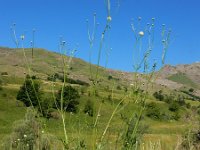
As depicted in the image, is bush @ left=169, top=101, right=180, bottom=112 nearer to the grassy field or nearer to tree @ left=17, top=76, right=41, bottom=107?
the grassy field

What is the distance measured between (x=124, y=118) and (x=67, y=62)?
92cm

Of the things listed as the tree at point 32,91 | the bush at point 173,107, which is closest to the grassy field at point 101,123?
the tree at point 32,91

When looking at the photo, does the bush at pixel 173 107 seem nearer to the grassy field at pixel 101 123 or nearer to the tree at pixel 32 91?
the grassy field at pixel 101 123

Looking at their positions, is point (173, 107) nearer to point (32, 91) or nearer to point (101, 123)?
point (101, 123)

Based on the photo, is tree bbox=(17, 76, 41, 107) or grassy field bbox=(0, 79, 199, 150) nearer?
tree bbox=(17, 76, 41, 107)

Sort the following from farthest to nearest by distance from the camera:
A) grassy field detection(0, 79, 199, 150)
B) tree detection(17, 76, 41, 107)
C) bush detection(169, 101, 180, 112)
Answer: bush detection(169, 101, 180, 112), grassy field detection(0, 79, 199, 150), tree detection(17, 76, 41, 107)

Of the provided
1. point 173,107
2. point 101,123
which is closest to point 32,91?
point 101,123

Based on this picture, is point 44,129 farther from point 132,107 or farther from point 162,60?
point 162,60

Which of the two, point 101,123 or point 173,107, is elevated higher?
point 101,123

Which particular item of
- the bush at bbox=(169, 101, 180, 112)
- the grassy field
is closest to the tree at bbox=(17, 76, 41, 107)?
the grassy field

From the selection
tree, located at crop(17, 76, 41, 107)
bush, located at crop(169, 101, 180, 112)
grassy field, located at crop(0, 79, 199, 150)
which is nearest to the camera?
tree, located at crop(17, 76, 41, 107)

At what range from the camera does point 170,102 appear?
172 metres

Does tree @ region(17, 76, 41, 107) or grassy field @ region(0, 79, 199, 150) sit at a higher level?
tree @ region(17, 76, 41, 107)

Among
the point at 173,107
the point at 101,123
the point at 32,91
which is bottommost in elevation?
the point at 173,107
